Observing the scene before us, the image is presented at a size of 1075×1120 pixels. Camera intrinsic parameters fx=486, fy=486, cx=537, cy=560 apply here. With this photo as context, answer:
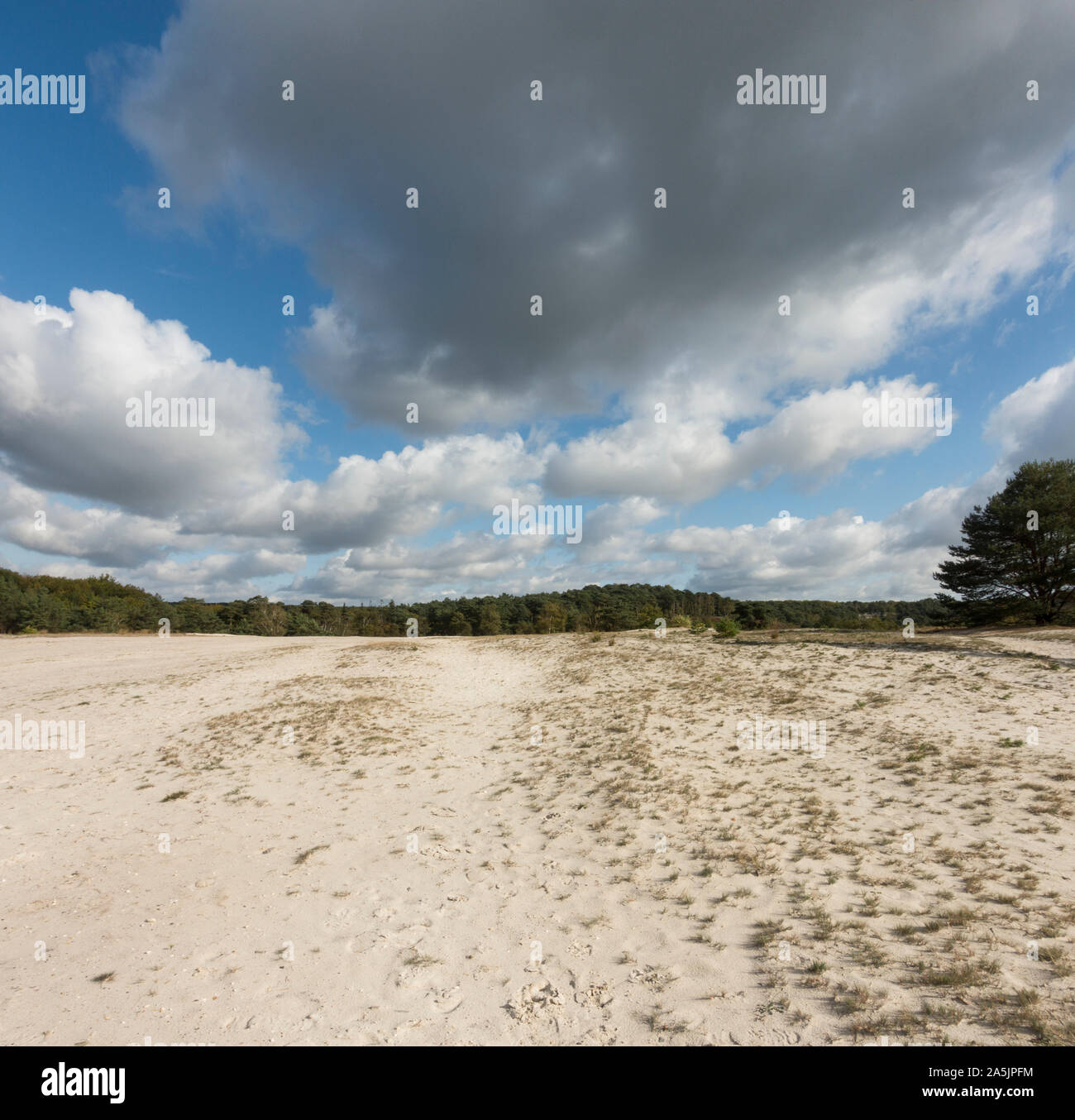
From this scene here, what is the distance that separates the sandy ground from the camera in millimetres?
4547

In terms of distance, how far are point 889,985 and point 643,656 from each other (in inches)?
869

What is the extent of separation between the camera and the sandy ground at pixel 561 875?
4547mm

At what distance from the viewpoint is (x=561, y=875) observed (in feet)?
24.1
